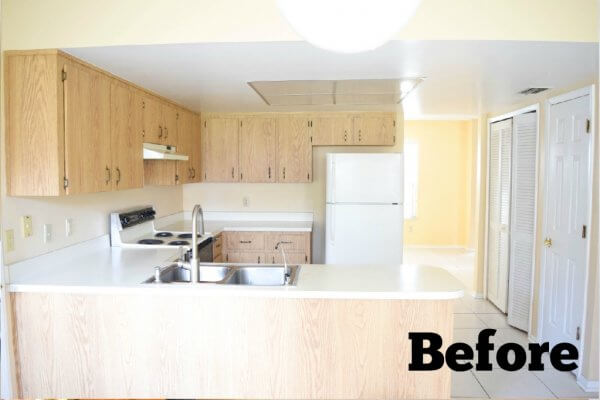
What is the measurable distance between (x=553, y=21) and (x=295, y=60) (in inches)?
50.4

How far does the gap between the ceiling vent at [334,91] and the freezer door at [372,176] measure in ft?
1.71

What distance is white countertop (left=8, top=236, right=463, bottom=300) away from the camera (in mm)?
2125

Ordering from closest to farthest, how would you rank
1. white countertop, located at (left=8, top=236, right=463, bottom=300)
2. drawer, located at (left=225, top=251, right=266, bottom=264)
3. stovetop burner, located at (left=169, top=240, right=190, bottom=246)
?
white countertop, located at (left=8, top=236, right=463, bottom=300) < stovetop burner, located at (left=169, top=240, right=190, bottom=246) < drawer, located at (left=225, top=251, right=266, bottom=264)

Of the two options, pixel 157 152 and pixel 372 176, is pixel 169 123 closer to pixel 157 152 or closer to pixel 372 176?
pixel 157 152

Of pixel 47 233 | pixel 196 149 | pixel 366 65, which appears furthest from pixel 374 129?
pixel 47 233

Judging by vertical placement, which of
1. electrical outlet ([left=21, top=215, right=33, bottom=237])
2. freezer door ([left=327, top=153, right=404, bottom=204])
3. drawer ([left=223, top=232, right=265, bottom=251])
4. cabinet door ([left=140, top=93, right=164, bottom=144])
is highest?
cabinet door ([left=140, top=93, right=164, bottom=144])

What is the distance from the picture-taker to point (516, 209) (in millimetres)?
4004

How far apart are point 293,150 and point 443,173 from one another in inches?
161

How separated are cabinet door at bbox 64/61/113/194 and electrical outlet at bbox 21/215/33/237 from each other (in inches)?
12.0

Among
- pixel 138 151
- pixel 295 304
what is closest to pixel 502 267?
pixel 295 304

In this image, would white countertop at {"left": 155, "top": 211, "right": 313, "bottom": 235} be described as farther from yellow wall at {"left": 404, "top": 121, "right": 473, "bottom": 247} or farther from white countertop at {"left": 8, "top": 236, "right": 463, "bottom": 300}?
yellow wall at {"left": 404, "top": 121, "right": 473, "bottom": 247}

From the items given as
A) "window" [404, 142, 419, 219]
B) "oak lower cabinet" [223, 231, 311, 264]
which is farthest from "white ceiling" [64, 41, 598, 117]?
"window" [404, 142, 419, 219]

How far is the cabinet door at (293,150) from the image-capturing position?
464cm

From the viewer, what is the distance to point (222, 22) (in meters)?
2.07
